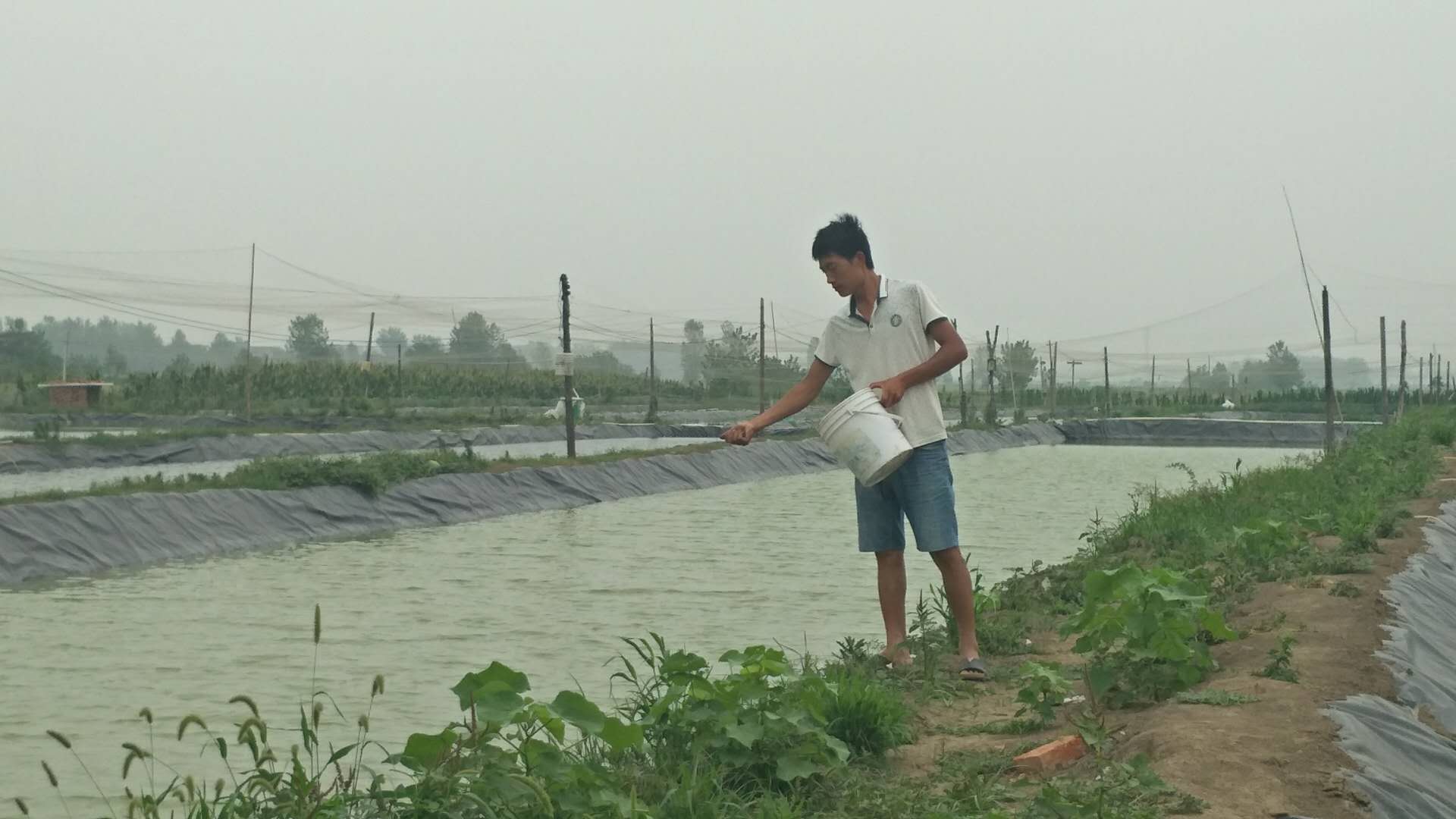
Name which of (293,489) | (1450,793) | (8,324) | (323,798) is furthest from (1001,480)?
(8,324)

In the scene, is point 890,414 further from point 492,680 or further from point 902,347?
point 492,680

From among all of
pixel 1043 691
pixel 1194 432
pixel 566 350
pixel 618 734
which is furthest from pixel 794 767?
pixel 1194 432

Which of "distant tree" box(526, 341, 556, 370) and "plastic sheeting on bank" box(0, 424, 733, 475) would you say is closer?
"plastic sheeting on bank" box(0, 424, 733, 475)

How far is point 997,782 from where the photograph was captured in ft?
11.0

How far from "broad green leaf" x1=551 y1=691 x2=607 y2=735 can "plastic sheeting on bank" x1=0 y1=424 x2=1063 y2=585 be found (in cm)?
626

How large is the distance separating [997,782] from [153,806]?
1.85m

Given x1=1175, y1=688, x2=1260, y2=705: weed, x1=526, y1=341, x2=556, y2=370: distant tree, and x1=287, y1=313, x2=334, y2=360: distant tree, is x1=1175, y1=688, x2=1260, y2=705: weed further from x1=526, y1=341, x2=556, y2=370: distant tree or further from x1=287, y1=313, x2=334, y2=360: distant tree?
x1=526, y1=341, x2=556, y2=370: distant tree

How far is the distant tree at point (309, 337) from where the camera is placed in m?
33.2

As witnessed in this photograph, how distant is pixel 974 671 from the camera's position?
4.77m

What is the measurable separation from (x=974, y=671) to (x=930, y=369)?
1.01 m

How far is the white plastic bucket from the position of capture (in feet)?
14.9

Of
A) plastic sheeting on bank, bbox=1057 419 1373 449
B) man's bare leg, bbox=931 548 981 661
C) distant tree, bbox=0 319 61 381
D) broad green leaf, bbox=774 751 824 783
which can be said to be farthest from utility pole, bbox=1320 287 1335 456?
distant tree, bbox=0 319 61 381

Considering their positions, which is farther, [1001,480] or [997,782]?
[1001,480]

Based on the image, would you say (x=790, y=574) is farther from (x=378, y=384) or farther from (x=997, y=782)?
(x=378, y=384)
